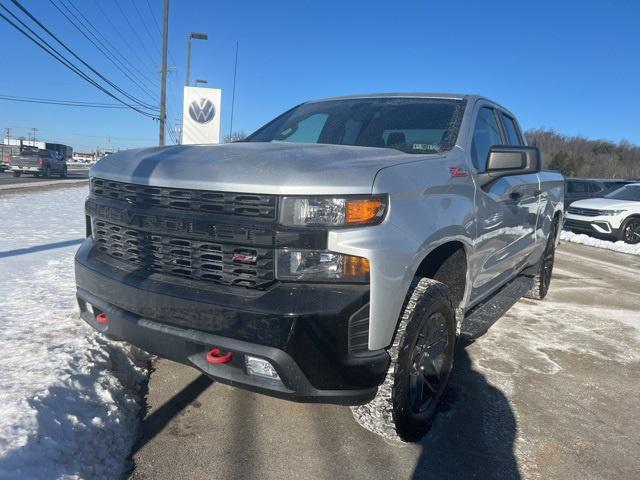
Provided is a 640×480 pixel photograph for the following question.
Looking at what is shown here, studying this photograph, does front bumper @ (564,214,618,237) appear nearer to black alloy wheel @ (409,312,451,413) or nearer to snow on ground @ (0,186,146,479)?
black alloy wheel @ (409,312,451,413)

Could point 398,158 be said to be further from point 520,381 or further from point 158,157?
point 520,381

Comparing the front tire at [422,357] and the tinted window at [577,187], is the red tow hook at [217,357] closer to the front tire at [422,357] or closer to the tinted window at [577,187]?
the front tire at [422,357]

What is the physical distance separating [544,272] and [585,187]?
13.2m

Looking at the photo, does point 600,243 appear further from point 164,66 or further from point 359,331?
point 164,66

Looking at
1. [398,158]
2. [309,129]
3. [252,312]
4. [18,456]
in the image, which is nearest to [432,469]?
[252,312]

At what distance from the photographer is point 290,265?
6.63 ft

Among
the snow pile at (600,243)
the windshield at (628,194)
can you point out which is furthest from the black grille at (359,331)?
the windshield at (628,194)

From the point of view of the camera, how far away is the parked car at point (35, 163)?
27.5 metres

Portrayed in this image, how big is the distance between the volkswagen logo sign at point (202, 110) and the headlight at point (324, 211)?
18.6 m

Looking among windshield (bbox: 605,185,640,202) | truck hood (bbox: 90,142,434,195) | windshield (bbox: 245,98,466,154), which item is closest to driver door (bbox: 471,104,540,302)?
windshield (bbox: 245,98,466,154)

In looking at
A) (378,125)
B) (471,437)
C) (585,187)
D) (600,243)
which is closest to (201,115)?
A: (585,187)

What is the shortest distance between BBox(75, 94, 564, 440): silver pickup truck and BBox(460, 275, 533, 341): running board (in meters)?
0.41

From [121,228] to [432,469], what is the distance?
1962mm

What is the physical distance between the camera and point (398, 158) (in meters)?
2.47
